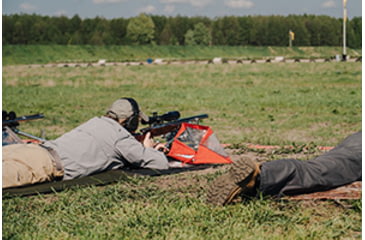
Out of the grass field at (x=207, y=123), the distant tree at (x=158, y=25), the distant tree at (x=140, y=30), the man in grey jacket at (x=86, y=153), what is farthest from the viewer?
the distant tree at (x=158, y=25)

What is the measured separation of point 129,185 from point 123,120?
69 centimetres

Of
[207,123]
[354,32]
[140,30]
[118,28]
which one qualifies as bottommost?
[354,32]

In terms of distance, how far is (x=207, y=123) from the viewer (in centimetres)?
1161

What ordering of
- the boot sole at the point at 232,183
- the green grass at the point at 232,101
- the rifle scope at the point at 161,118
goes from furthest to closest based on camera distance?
the green grass at the point at 232,101, the rifle scope at the point at 161,118, the boot sole at the point at 232,183

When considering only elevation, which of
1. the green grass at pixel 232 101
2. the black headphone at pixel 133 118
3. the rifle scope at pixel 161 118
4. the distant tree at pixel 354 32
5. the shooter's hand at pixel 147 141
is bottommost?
the distant tree at pixel 354 32

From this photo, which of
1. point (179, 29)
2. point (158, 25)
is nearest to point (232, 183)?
point (179, 29)

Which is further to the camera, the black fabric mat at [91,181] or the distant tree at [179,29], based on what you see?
the distant tree at [179,29]

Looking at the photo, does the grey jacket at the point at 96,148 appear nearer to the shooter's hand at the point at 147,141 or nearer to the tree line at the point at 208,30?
the shooter's hand at the point at 147,141

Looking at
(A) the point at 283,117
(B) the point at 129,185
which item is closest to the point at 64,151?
(B) the point at 129,185

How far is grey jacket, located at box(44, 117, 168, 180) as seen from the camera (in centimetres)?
568

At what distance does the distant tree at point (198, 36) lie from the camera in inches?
3873

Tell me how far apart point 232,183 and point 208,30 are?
320 feet

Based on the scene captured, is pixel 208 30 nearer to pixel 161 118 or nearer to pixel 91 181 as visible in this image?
pixel 161 118

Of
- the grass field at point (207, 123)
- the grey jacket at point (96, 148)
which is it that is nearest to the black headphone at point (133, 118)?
the grey jacket at point (96, 148)
